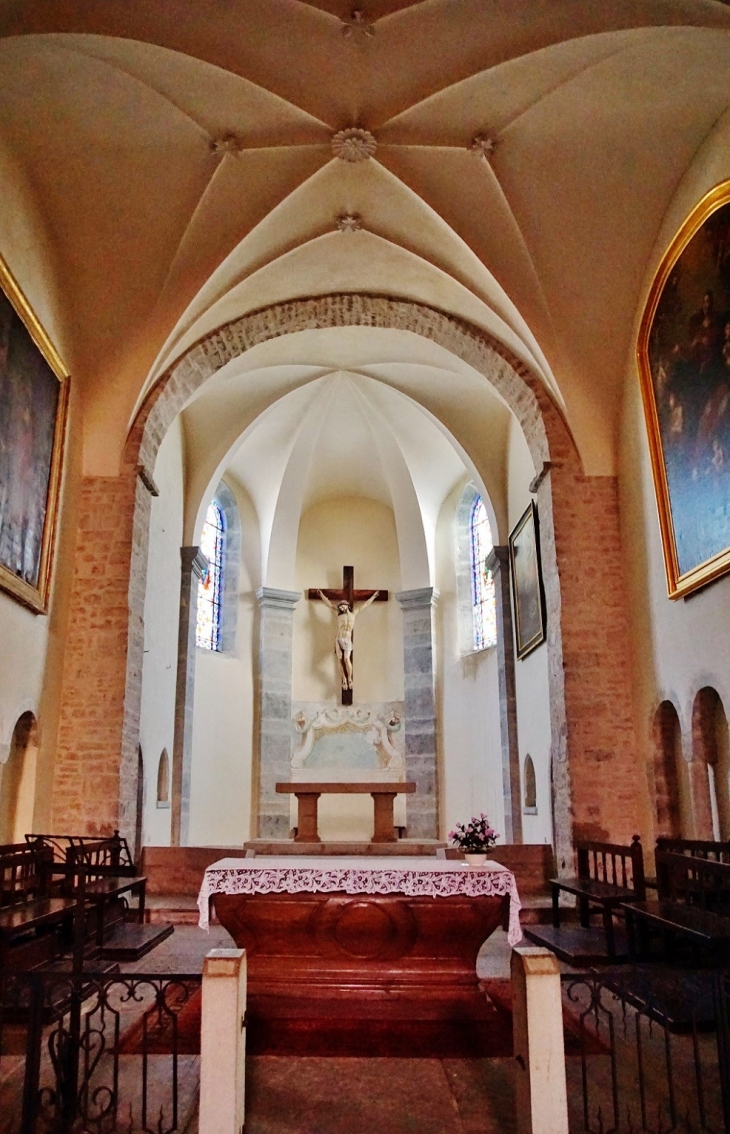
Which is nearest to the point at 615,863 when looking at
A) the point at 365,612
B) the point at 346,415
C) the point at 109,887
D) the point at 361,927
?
the point at 361,927

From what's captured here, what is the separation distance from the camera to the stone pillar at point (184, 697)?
44.6ft

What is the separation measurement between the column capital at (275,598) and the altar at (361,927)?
10.1 metres

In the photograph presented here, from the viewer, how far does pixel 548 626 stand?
35.9 ft

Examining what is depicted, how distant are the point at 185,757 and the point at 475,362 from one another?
757 cm

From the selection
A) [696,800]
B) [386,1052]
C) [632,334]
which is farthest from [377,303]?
[386,1052]

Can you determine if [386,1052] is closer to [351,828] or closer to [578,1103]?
[578,1103]

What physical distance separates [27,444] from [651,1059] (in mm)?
7334

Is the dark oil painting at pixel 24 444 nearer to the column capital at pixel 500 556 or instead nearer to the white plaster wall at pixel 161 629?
the white plaster wall at pixel 161 629

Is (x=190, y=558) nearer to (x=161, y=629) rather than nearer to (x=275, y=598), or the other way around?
(x=161, y=629)

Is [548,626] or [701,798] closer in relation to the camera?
[701,798]

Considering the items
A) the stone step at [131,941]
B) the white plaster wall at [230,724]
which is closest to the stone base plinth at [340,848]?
the stone step at [131,941]

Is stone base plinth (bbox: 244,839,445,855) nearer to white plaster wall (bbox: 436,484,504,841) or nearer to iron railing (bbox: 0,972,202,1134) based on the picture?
white plaster wall (bbox: 436,484,504,841)

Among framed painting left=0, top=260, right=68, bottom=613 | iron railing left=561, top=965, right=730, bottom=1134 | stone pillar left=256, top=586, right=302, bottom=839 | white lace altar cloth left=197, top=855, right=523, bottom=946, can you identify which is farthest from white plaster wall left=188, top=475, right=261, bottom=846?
iron railing left=561, top=965, right=730, bottom=1134

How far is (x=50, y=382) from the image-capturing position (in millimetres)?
9141
